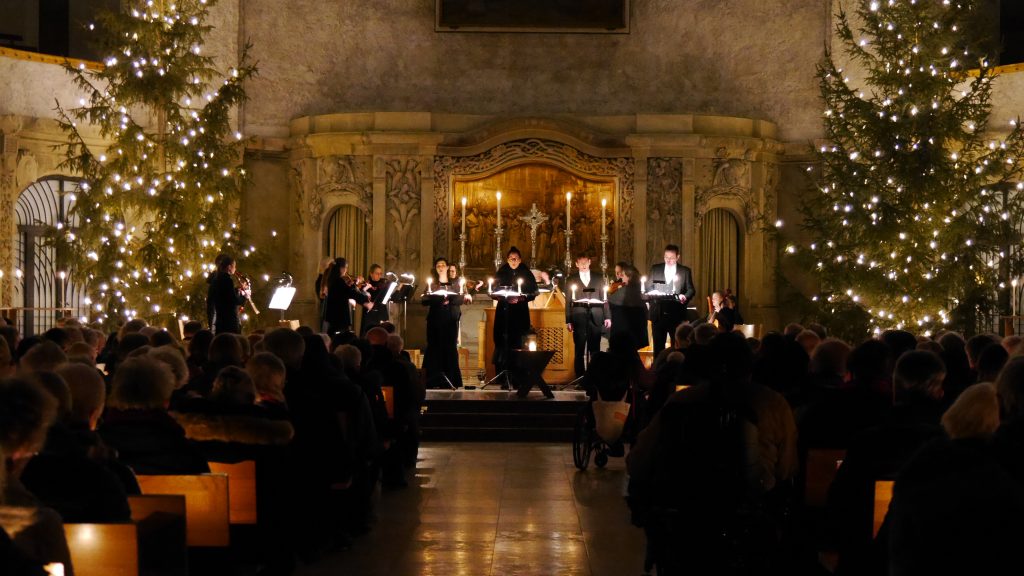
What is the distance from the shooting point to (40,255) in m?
20.5

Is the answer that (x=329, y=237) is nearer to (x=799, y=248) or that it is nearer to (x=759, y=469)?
(x=799, y=248)

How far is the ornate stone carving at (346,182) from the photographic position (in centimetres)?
2081

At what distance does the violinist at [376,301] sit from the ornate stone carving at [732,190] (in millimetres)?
6266

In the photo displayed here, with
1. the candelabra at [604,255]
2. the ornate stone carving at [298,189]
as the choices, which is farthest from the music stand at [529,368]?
the ornate stone carving at [298,189]

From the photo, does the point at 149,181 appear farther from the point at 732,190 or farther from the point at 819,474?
the point at 819,474

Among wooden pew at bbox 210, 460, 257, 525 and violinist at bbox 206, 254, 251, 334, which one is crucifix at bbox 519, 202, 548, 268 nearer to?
violinist at bbox 206, 254, 251, 334

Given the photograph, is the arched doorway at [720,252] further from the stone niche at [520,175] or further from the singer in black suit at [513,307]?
the singer in black suit at [513,307]

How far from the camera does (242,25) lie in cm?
2194

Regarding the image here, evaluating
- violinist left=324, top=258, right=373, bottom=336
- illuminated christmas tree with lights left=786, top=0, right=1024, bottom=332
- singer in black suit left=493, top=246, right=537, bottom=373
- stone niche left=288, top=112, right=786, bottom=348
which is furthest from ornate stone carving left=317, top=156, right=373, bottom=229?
illuminated christmas tree with lights left=786, top=0, right=1024, bottom=332

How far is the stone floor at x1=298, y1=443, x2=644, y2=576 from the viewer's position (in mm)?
7363

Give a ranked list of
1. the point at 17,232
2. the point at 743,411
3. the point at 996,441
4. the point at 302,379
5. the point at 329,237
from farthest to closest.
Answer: the point at 329,237
the point at 17,232
the point at 302,379
the point at 743,411
the point at 996,441

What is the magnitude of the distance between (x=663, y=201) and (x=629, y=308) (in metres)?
5.36

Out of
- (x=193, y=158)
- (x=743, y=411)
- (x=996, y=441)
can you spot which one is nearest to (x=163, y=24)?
(x=193, y=158)

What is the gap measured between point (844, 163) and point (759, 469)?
11.7 metres
